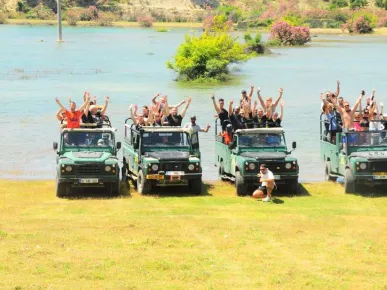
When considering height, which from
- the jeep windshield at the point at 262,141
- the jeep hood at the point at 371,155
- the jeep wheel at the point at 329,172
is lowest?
the jeep wheel at the point at 329,172

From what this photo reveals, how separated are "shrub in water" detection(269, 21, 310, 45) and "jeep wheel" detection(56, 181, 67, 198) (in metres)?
79.5

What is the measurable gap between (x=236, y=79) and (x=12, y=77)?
539 inches

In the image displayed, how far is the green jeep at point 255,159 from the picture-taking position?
68.4 feet

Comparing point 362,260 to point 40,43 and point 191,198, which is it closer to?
point 191,198

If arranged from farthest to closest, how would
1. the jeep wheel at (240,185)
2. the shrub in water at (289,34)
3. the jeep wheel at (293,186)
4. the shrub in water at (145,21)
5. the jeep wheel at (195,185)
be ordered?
1. the shrub in water at (145,21)
2. the shrub in water at (289,34)
3. the jeep wheel at (293,186)
4. the jeep wheel at (195,185)
5. the jeep wheel at (240,185)

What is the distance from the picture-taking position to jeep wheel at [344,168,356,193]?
2128 centimetres

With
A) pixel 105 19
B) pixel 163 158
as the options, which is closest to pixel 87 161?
pixel 163 158

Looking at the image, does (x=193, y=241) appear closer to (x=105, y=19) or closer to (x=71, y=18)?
(x=71, y=18)

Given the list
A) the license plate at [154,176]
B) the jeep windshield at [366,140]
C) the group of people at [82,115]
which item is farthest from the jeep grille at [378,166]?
the group of people at [82,115]

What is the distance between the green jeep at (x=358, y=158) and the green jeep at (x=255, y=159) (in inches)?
49.1

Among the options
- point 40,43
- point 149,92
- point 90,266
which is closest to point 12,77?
point 149,92

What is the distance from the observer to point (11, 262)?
15234 mm

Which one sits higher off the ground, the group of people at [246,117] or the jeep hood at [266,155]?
the group of people at [246,117]

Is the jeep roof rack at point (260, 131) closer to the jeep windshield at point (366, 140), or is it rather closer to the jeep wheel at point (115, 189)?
the jeep windshield at point (366, 140)
